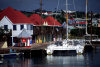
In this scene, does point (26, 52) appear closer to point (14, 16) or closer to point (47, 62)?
point (47, 62)

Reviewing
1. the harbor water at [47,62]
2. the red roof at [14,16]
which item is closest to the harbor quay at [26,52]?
the harbor water at [47,62]

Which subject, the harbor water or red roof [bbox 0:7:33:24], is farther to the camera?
red roof [bbox 0:7:33:24]

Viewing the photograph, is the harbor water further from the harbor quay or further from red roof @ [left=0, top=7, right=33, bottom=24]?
red roof @ [left=0, top=7, right=33, bottom=24]

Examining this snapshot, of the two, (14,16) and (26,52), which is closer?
(26,52)

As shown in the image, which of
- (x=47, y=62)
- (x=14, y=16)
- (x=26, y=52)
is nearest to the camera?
(x=47, y=62)

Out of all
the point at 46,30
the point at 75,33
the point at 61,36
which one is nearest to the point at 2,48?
the point at 46,30

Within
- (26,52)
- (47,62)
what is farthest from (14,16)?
(47,62)

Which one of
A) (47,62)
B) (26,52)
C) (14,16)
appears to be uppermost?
(14,16)

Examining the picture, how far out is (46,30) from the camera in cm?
10206

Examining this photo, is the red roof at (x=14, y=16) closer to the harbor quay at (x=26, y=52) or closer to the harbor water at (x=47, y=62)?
the harbor quay at (x=26, y=52)

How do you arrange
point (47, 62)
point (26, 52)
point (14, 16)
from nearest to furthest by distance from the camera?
point (47, 62) → point (26, 52) → point (14, 16)

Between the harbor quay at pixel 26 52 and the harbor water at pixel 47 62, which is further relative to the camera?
the harbor quay at pixel 26 52

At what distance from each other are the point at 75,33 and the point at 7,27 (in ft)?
197

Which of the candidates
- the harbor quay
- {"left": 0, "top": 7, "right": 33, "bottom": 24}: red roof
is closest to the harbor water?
the harbor quay
